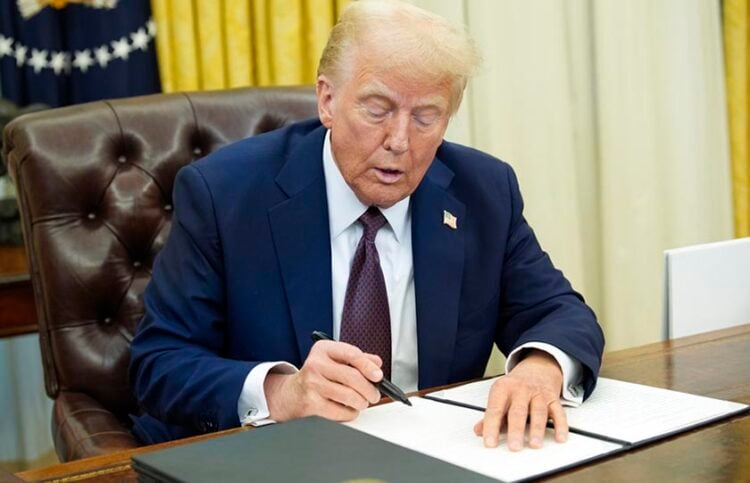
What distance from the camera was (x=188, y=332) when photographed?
77.9 inches

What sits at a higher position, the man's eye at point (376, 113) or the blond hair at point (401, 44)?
the blond hair at point (401, 44)

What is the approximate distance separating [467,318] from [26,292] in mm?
1136

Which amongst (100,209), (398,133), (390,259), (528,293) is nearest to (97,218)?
(100,209)

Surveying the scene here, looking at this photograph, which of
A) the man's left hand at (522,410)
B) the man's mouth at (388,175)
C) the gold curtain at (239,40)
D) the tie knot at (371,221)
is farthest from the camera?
the gold curtain at (239,40)

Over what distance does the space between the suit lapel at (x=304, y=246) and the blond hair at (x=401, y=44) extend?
0.22 meters

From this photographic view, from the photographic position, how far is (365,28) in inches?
77.1

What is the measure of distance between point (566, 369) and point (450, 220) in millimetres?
520

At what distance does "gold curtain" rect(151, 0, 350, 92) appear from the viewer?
3.05 metres

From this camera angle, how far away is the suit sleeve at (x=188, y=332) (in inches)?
70.7

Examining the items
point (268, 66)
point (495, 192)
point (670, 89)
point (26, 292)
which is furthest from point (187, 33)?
point (670, 89)

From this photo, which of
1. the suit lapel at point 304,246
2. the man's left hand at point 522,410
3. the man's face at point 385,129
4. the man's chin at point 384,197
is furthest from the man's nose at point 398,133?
the man's left hand at point 522,410

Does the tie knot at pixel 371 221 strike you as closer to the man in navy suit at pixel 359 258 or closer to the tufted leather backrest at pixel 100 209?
the man in navy suit at pixel 359 258

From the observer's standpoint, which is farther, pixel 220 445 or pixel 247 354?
pixel 247 354

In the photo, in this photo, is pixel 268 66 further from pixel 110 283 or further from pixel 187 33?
pixel 110 283
